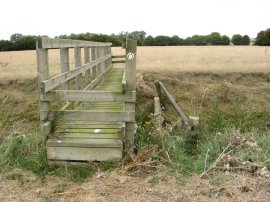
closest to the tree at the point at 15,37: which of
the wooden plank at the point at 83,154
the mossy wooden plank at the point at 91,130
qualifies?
the mossy wooden plank at the point at 91,130

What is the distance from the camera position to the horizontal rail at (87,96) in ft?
16.9

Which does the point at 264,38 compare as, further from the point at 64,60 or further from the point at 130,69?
the point at 130,69

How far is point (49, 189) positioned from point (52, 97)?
1337mm

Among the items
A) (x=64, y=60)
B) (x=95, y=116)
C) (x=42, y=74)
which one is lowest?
(x=95, y=116)

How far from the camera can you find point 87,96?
5.21m

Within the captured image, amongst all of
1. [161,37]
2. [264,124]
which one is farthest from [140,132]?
[161,37]

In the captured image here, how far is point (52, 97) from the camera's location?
515cm

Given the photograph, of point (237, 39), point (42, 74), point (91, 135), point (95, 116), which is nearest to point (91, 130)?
point (91, 135)

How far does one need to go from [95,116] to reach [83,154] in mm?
575

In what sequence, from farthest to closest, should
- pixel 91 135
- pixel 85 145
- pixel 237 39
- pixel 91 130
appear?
pixel 237 39
pixel 91 130
pixel 91 135
pixel 85 145

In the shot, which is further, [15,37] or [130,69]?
[15,37]

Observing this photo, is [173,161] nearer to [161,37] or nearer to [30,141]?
[30,141]

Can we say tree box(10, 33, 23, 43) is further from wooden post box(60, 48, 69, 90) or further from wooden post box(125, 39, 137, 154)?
A: wooden post box(125, 39, 137, 154)

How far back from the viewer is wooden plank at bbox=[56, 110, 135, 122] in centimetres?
521
